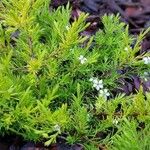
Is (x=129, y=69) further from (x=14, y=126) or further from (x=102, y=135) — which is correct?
(x=14, y=126)

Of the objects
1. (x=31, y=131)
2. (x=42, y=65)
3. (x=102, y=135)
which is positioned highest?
(x=42, y=65)

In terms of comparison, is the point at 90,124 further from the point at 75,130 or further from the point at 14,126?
the point at 14,126

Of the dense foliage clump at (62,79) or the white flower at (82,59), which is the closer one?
the dense foliage clump at (62,79)

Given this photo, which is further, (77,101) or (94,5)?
(94,5)

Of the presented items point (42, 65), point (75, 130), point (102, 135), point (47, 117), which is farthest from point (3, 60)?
point (102, 135)

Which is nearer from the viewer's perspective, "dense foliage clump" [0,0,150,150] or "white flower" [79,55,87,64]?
"dense foliage clump" [0,0,150,150]

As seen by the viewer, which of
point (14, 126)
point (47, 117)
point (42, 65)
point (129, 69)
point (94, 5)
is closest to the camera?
point (47, 117)

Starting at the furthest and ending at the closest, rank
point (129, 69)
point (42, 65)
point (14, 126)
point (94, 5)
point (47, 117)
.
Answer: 1. point (94, 5)
2. point (129, 69)
3. point (14, 126)
4. point (42, 65)
5. point (47, 117)

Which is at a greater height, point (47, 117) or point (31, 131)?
point (47, 117)
